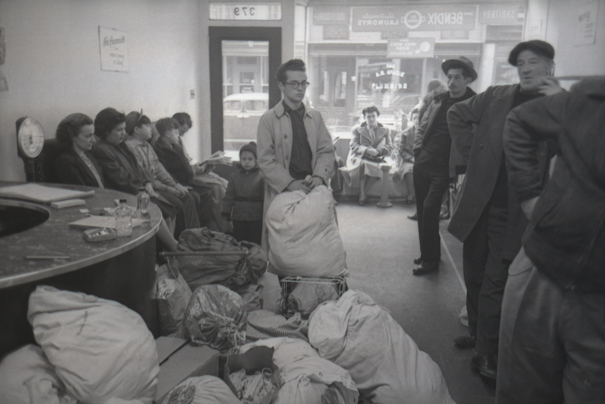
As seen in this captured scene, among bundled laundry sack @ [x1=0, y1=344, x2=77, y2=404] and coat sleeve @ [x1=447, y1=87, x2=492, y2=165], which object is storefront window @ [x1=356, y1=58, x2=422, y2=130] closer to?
coat sleeve @ [x1=447, y1=87, x2=492, y2=165]

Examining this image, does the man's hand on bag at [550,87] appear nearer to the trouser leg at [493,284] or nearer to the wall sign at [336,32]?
the trouser leg at [493,284]

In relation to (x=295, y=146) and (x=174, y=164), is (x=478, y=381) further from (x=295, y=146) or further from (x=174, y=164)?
(x=174, y=164)

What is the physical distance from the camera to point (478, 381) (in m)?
2.56

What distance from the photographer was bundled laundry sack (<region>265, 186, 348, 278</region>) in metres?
2.78

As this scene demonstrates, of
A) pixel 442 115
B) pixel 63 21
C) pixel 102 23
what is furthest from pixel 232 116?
pixel 442 115

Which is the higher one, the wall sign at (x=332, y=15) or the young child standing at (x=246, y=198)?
the wall sign at (x=332, y=15)

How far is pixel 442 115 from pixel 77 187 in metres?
2.59

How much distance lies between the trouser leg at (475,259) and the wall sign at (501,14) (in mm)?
6008

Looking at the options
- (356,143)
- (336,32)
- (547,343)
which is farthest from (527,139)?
(336,32)

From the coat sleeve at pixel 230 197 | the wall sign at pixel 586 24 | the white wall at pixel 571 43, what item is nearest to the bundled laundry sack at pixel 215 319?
the coat sleeve at pixel 230 197

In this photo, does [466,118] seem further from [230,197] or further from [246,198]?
[230,197]

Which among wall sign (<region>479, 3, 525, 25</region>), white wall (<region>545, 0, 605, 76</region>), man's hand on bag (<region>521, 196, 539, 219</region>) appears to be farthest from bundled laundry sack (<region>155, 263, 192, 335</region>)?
wall sign (<region>479, 3, 525, 25</region>)

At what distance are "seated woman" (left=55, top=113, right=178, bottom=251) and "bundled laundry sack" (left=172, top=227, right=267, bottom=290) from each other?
2.66 ft

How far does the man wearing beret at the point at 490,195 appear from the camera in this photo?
2.35 metres
